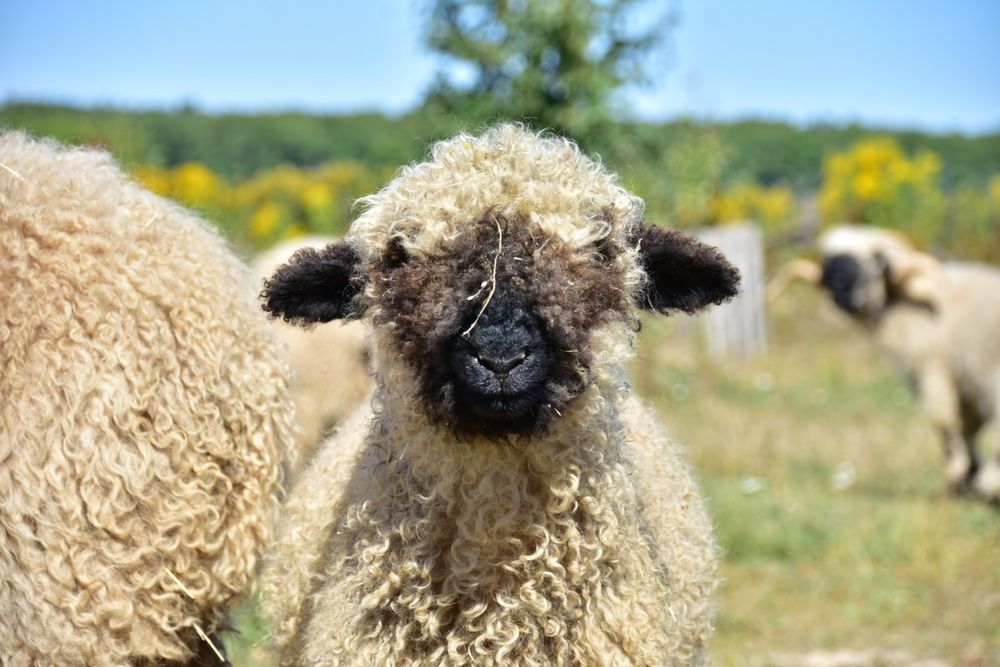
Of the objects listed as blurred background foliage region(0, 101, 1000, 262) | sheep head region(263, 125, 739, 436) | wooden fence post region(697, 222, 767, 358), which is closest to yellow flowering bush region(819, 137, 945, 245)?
blurred background foliage region(0, 101, 1000, 262)

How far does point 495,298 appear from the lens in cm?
298

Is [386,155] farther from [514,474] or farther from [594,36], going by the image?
[514,474]

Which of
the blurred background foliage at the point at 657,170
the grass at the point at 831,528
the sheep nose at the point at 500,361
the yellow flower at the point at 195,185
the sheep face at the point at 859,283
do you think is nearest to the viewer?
the sheep nose at the point at 500,361

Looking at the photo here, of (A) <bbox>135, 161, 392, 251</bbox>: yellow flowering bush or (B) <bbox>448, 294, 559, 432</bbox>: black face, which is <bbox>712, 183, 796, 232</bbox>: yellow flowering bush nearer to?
(A) <bbox>135, 161, 392, 251</bbox>: yellow flowering bush

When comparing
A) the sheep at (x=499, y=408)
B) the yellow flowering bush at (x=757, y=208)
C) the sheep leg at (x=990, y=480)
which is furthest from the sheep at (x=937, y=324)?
the yellow flowering bush at (x=757, y=208)

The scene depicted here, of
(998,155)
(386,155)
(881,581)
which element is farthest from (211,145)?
(881,581)

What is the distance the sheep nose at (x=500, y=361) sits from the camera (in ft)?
9.62

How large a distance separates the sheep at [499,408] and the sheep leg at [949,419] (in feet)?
24.9

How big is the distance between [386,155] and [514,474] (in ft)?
32.2

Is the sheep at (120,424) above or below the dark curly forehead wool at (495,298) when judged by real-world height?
below

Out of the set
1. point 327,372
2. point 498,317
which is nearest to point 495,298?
point 498,317

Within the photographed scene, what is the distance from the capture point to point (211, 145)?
154 feet

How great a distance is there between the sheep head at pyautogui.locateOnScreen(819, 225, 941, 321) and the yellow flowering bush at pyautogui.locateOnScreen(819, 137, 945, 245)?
1185 centimetres

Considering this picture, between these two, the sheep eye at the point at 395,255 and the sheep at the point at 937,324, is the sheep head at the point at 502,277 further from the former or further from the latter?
the sheep at the point at 937,324
